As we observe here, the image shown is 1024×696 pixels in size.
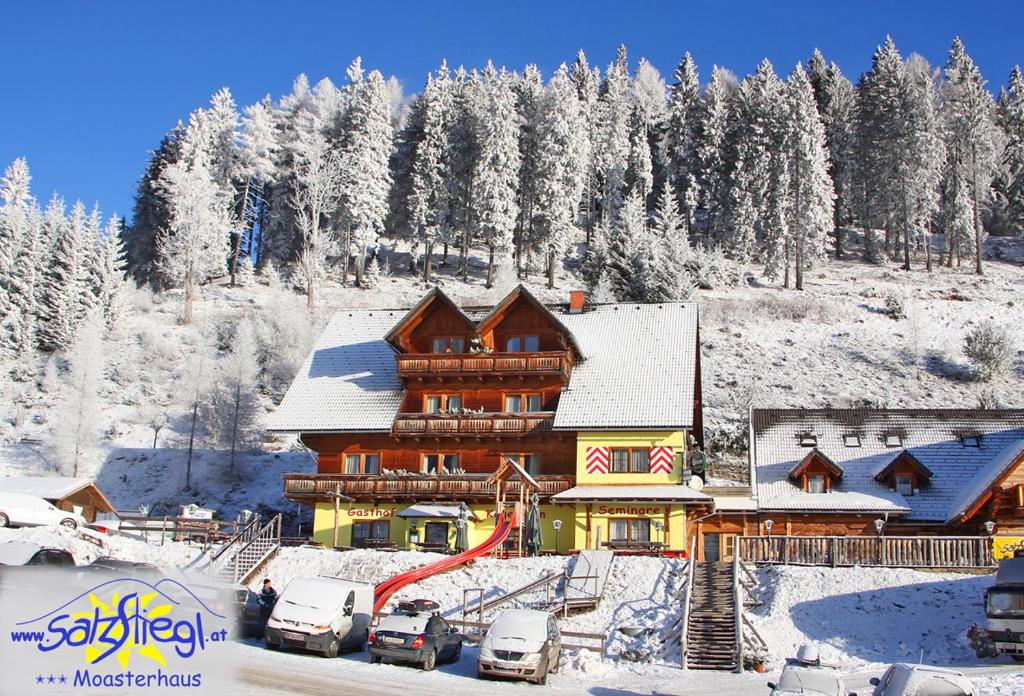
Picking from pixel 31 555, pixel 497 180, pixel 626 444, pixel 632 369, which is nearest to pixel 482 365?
pixel 632 369

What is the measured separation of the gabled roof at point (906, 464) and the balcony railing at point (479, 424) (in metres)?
14.0

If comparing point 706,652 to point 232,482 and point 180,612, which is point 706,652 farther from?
point 232,482

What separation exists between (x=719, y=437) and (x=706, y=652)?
31.0m

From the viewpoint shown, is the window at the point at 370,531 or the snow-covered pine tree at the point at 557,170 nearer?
the window at the point at 370,531

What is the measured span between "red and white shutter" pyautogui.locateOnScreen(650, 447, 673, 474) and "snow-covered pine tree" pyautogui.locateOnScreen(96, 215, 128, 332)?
49.3 meters

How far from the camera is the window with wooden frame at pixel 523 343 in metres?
47.5

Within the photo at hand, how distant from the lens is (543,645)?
24.6 metres

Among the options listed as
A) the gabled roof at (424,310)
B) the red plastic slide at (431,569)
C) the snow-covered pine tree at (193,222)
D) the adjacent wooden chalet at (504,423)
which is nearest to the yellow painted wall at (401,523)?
the adjacent wooden chalet at (504,423)

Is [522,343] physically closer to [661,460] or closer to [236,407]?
[661,460]

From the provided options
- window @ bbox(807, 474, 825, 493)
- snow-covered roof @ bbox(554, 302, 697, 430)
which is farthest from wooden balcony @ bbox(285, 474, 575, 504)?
window @ bbox(807, 474, 825, 493)

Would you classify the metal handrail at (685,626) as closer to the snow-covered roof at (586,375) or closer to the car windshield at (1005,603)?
the car windshield at (1005,603)

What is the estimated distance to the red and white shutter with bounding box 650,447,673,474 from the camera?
139 feet

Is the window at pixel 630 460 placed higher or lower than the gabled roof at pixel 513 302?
lower

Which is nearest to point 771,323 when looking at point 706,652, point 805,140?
point 805,140
